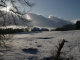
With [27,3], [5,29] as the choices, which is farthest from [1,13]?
[27,3]

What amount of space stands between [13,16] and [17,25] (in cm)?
60

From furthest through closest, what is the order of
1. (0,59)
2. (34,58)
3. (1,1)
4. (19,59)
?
(34,58) → (19,59) → (0,59) → (1,1)

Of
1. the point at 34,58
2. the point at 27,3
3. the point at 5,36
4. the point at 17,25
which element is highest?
the point at 27,3

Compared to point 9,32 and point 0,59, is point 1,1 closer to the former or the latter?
point 9,32

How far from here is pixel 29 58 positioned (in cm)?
1252

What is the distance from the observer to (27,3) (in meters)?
8.93

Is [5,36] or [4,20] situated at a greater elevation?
[4,20]

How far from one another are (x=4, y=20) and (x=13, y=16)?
2.22 feet

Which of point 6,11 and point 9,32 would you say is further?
point 9,32

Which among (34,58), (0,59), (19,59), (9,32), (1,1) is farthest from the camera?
(34,58)

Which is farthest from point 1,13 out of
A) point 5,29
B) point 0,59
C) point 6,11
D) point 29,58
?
point 29,58

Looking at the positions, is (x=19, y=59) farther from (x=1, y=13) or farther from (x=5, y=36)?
(x=1, y=13)

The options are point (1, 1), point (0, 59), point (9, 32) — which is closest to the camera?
point (1, 1)

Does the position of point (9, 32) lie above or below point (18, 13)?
below
